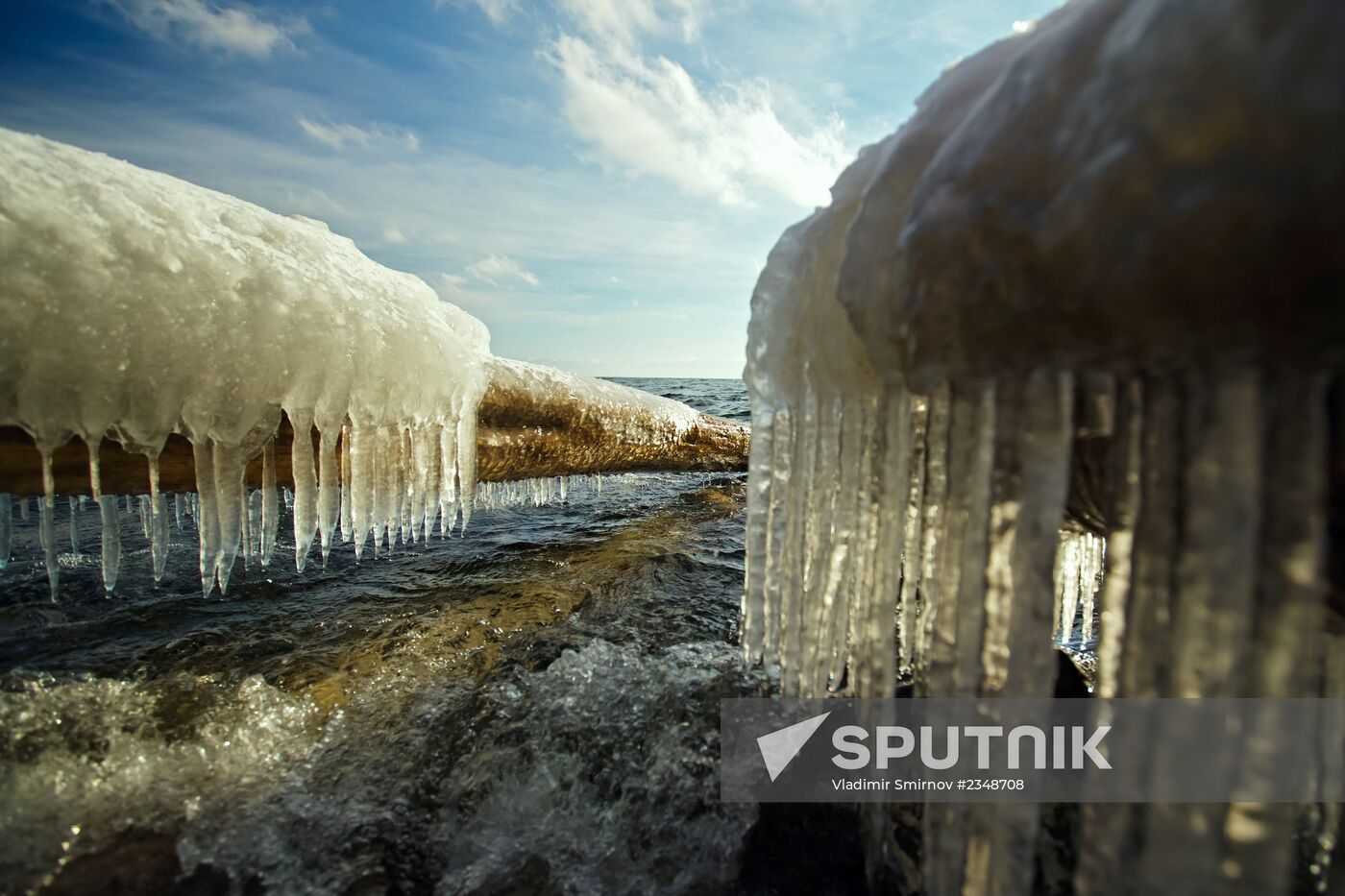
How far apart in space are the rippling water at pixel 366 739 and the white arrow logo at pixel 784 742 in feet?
0.63

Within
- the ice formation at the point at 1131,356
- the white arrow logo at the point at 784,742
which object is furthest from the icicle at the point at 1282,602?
the white arrow logo at the point at 784,742

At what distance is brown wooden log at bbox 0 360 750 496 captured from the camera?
2180mm

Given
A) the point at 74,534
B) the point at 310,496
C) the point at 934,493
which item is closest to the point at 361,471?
the point at 310,496

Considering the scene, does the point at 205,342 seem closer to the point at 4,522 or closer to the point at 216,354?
A: the point at 216,354

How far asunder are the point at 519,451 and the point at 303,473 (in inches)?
59.7

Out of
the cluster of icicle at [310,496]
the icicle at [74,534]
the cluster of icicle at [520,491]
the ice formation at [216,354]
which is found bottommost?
the icicle at [74,534]

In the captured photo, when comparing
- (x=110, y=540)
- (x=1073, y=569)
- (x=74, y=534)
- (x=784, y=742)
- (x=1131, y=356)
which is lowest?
(x=784, y=742)

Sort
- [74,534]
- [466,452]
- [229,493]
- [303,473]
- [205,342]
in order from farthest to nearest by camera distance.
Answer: [74,534]
[466,452]
[303,473]
[229,493]
[205,342]

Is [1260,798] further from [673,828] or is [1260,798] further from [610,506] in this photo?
[610,506]

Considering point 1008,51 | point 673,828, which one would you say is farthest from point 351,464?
point 1008,51

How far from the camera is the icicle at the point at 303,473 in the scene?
2.36 metres

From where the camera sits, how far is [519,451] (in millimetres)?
3887

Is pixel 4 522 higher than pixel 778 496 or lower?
lower

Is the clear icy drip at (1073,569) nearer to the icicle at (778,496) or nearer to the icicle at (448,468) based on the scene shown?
the icicle at (778,496)
